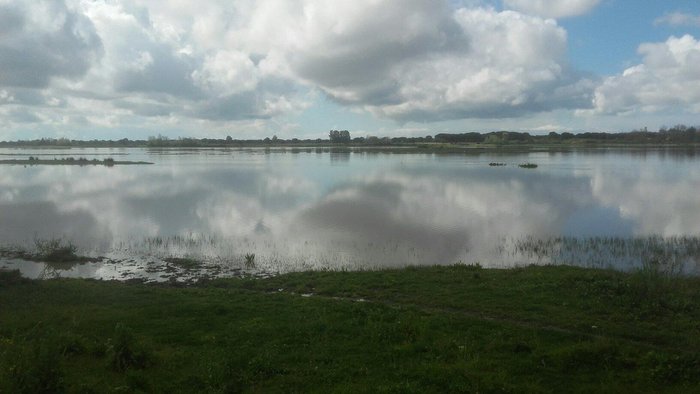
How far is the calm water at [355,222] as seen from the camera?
71.9ft

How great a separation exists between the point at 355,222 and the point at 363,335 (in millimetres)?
20826

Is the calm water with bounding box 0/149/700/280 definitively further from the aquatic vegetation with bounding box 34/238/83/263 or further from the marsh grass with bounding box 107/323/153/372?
the marsh grass with bounding box 107/323/153/372

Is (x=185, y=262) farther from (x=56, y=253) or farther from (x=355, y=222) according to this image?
(x=355, y=222)

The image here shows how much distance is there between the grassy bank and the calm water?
18.7ft

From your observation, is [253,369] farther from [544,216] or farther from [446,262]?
[544,216]

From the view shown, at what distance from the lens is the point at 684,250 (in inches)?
853

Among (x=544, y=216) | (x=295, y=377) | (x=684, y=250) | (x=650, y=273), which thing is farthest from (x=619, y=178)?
(x=295, y=377)

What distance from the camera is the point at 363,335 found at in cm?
987

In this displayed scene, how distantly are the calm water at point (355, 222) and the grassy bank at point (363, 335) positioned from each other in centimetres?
571

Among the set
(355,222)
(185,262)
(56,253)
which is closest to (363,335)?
(185,262)

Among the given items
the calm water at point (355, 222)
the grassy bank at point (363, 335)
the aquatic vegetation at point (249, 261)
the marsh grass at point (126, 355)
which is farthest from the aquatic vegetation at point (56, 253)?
the marsh grass at point (126, 355)

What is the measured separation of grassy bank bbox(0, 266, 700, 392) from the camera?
745 cm

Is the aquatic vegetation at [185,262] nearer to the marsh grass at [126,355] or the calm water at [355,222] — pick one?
the calm water at [355,222]

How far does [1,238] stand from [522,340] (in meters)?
28.9
